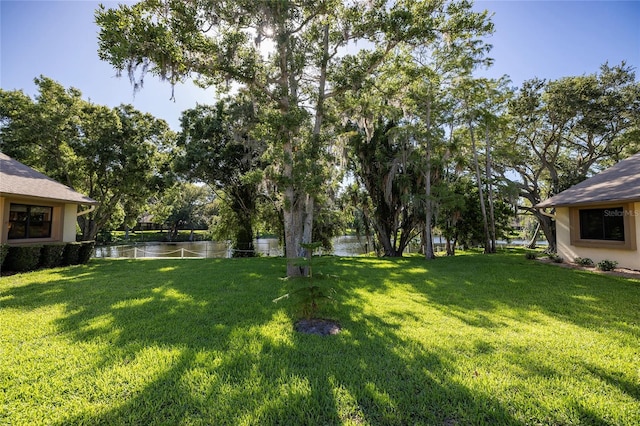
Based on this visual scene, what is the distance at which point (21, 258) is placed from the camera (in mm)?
8586

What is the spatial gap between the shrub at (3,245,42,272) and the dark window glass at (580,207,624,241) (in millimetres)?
19088

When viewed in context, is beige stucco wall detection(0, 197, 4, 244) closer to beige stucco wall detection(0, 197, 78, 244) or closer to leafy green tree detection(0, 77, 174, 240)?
beige stucco wall detection(0, 197, 78, 244)

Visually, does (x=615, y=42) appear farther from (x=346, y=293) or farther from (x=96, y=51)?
(x=96, y=51)

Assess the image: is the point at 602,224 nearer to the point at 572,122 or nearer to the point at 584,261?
the point at 584,261

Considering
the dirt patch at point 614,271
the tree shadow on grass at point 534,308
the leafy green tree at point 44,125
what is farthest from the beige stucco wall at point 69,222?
the dirt patch at point 614,271

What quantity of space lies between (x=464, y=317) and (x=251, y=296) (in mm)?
4119

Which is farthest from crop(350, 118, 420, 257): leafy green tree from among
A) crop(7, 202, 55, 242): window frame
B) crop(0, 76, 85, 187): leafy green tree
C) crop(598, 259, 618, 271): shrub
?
crop(0, 76, 85, 187): leafy green tree

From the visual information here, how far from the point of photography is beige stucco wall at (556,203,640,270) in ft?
26.9

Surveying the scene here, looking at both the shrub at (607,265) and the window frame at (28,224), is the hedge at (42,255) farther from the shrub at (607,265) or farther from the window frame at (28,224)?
the shrub at (607,265)

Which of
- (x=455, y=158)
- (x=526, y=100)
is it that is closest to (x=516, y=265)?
(x=455, y=158)

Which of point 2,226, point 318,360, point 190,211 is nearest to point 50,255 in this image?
point 2,226

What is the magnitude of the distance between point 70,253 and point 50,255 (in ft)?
2.34

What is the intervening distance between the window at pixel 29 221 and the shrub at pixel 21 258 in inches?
54.8

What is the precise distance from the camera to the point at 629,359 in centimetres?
303
